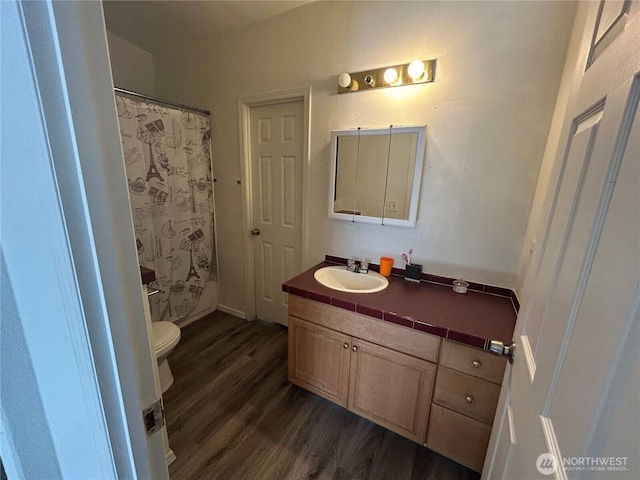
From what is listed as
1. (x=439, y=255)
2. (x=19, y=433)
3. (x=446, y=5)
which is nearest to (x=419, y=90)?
(x=446, y=5)

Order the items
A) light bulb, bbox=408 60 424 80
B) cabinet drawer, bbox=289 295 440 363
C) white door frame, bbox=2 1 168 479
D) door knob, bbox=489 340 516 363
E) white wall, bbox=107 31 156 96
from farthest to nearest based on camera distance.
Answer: white wall, bbox=107 31 156 96 < light bulb, bbox=408 60 424 80 < cabinet drawer, bbox=289 295 440 363 < door knob, bbox=489 340 516 363 < white door frame, bbox=2 1 168 479

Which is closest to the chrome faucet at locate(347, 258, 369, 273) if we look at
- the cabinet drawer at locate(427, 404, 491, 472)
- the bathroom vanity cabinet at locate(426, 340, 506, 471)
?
the bathroom vanity cabinet at locate(426, 340, 506, 471)

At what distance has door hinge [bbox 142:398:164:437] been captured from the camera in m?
0.49

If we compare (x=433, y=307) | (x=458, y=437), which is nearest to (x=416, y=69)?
(x=433, y=307)

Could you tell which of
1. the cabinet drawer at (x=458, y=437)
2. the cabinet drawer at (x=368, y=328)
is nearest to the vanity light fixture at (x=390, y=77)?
the cabinet drawer at (x=368, y=328)

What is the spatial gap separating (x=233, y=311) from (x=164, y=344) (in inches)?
42.7

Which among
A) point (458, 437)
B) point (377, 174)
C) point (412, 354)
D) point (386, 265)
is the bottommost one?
point (458, 437)

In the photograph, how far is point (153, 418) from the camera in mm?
503

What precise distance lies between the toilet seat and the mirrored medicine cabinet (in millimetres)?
1269

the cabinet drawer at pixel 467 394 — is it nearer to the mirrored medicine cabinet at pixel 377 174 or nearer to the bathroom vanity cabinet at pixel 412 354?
the bathroom vanity cabinet at pixel 412 354

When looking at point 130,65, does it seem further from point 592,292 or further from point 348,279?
point 592,292

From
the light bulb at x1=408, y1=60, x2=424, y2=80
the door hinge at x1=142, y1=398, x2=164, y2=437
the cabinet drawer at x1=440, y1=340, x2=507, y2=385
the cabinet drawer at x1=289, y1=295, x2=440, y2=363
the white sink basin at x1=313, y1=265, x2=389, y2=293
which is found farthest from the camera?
the white sink basin at x1=313, y1=265, x2=389, y2=293

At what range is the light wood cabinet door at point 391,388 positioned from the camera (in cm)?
129

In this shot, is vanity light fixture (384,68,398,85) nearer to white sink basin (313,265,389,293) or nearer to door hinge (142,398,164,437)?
white sink basin (313,265,389,293)
